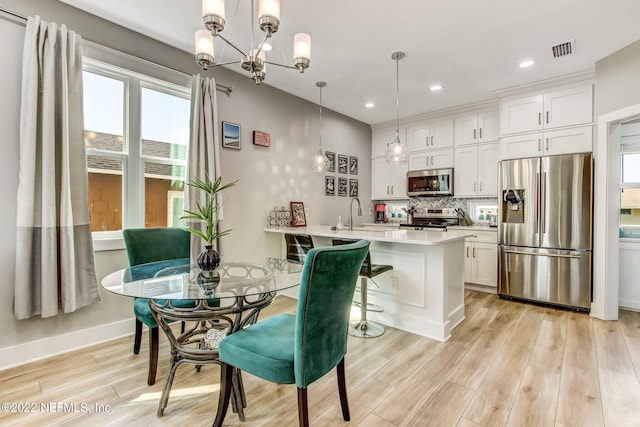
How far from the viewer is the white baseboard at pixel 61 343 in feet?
7.20

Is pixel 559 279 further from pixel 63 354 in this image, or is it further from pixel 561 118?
pixel 63 354

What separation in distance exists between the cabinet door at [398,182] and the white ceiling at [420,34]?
67.7 inches

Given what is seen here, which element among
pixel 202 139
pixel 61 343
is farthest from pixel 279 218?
pixel 61 343

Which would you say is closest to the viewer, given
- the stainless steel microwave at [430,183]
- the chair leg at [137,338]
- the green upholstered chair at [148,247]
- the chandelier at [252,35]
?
the chandelier at [252,35]

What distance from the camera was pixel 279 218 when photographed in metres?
4.05

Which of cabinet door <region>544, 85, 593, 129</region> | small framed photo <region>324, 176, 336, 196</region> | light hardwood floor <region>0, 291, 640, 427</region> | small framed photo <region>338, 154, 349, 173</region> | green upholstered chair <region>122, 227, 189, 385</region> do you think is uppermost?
cabinet door <region>544, 85, 593, 129</region>

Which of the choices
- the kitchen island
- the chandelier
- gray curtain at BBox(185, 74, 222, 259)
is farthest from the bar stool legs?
the chandelier

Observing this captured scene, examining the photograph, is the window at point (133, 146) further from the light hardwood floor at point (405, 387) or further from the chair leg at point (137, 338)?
the light hardwood floor at point (405, 387)

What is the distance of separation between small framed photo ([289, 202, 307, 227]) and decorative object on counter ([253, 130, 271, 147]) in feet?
2.93

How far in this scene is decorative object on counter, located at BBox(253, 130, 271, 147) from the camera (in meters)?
3.76

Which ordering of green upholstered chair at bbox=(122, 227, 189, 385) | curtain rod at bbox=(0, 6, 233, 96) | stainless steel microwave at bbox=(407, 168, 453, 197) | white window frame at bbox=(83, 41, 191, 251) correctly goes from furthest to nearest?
stainless steel microwave at bbox=(407, 168, 453, 197) < white window frame at bbox=(83, 41, 191, 251) < green upholstered chair at bbox=(122, 227, 189, 385) < curtain rod at bbox=(0, 6, 233, 96)

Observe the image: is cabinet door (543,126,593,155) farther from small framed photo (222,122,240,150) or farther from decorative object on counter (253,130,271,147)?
small framed photo (222,122,240,150)

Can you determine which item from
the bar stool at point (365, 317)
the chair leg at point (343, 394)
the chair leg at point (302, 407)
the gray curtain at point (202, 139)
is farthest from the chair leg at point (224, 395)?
the gray curtain at point (202, 139)

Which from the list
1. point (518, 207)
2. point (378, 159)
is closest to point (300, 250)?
point (518, 207)
